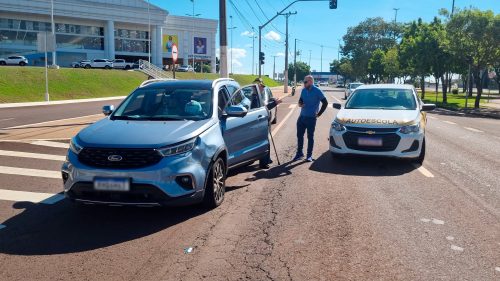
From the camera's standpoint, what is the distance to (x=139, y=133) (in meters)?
5.62

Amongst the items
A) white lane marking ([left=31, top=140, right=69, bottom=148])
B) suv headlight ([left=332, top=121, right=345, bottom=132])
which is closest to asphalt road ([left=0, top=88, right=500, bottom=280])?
suv headlight ([left=332, top=121, right=345, bottom=132])

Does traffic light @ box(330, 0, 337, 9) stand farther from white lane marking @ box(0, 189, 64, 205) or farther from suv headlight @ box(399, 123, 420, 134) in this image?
white lane marking @ box(0, 189, 64, 205)

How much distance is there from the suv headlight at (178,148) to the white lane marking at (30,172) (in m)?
3.71

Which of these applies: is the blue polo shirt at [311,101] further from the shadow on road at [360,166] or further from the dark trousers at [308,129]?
the shadow on road at [360,166]

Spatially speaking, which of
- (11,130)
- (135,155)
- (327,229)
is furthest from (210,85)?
(11,130)

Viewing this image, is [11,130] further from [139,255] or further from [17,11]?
[17,11]

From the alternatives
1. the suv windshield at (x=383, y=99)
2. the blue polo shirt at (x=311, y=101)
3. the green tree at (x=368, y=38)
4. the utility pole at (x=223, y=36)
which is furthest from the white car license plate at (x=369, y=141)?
the green tree at (x=368, y=38)

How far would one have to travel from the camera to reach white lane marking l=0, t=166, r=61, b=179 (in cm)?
829

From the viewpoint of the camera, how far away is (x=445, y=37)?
110 ft

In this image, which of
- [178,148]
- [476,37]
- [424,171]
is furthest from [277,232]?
[476,37]

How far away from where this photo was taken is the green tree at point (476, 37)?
2957 centimetres

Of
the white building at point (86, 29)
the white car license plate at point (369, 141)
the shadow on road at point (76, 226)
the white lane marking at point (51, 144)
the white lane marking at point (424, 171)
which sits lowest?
the shadow on road at point (76, 226)

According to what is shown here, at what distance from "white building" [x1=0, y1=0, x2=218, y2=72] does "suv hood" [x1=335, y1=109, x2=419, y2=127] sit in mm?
62199

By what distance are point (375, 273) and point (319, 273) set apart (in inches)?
19.9
